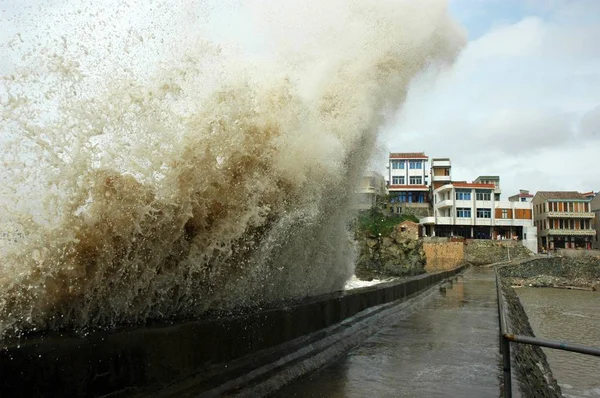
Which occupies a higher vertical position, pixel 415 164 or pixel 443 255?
pixel 415 164

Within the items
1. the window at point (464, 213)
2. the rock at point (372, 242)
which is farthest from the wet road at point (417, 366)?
the window at point (464, 213)

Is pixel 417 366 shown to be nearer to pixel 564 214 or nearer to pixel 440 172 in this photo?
pixel 440 172

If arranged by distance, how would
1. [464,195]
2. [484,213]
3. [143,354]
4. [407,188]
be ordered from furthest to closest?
[407,188]
[484,213]
[464,195]
[143,354]

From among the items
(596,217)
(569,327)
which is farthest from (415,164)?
(569,327)

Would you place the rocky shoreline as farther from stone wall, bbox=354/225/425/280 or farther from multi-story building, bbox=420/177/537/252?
stone wall, bbox=354/225/425/280

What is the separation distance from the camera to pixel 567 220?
57.2 m

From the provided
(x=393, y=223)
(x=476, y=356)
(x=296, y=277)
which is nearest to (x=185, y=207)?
(x=296, y=277)

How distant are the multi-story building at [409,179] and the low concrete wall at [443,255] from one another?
1408 centimetres

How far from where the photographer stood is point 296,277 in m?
6.07

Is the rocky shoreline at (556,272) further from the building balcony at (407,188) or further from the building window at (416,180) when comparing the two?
the building window at (416,180)

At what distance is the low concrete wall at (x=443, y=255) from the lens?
4506 cm

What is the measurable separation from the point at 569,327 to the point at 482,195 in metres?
38.4

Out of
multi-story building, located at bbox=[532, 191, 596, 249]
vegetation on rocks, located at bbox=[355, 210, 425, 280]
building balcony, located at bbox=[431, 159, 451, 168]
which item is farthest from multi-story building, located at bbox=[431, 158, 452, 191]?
vegetation on rocks, located at bbox=[355, 210, 425, 280]

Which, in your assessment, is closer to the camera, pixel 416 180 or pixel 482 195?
pixel 482 195
